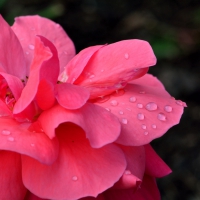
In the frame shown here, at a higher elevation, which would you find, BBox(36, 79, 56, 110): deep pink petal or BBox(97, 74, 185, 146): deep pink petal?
BBox(36, 79, 56, 110): deep pink petal

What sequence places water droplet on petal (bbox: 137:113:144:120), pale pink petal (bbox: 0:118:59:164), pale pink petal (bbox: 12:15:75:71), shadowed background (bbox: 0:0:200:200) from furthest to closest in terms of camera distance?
shadowed background (bbox: 0:0:200:200) → pale pink petal (bbox: 12:15:75:71) → water droplet on petal (bbox: 137:113:144:120) → pale pink petal (bbox: 0:118:59:164)

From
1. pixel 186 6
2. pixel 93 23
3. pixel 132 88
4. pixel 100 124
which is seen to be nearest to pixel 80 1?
pixel 93 23

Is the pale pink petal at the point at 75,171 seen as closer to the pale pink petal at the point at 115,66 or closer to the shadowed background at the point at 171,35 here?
the pale pink petal at the point at 115,66

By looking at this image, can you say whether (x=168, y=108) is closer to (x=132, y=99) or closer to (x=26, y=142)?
(x=132, y=99)

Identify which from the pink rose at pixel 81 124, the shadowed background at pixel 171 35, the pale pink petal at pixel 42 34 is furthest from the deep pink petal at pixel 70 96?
the shadowed background at pixel 171 35

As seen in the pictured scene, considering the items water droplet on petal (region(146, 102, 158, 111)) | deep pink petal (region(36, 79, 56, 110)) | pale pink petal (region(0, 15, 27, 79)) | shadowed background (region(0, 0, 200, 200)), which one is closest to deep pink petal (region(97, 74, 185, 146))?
water droplet on petal (region(146, 102, 158, 111))

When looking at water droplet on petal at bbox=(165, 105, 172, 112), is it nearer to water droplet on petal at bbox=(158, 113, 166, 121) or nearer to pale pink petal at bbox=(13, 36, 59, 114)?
water droplet on petal at bbox=(158, 113, 166, 121)

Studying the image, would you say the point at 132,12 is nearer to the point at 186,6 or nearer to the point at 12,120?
the point at 186,6
